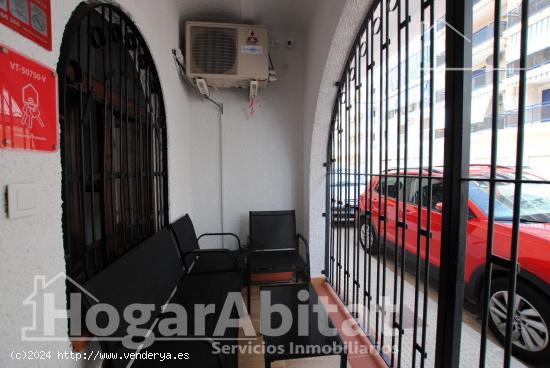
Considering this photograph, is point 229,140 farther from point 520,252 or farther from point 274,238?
point 520,252

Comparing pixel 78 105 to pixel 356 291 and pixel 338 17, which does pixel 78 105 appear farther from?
pixel 356 291

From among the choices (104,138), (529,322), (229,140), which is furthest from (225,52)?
(529,322)

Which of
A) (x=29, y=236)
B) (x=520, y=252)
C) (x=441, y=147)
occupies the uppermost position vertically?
(x=441, y=147)

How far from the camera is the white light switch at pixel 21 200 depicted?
687mm

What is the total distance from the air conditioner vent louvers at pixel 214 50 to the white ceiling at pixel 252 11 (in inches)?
8.4

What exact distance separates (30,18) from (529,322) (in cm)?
287

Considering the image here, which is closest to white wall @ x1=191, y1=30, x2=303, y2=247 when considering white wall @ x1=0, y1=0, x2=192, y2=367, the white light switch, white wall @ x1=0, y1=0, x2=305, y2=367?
white wall @ x1=0, y1=0, x2=305, y2=367

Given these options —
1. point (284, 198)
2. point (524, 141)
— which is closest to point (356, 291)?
point (284, 198)

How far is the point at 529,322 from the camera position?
152 centimetres

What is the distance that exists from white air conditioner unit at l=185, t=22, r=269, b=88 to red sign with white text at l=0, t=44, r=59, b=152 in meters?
1.72

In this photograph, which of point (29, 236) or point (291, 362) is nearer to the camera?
→ point (29, 236)

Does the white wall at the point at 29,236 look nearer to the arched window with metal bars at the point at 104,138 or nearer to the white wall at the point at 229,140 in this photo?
the arched window with metal bars at the point at 104,138

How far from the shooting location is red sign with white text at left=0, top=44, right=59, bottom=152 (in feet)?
2.20

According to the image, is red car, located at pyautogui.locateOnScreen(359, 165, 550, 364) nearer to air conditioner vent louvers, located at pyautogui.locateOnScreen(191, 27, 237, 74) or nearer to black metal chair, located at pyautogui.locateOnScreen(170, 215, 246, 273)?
black metal chair, located at pyautogui.locateOnScreen(170, 215, 246, 273)
